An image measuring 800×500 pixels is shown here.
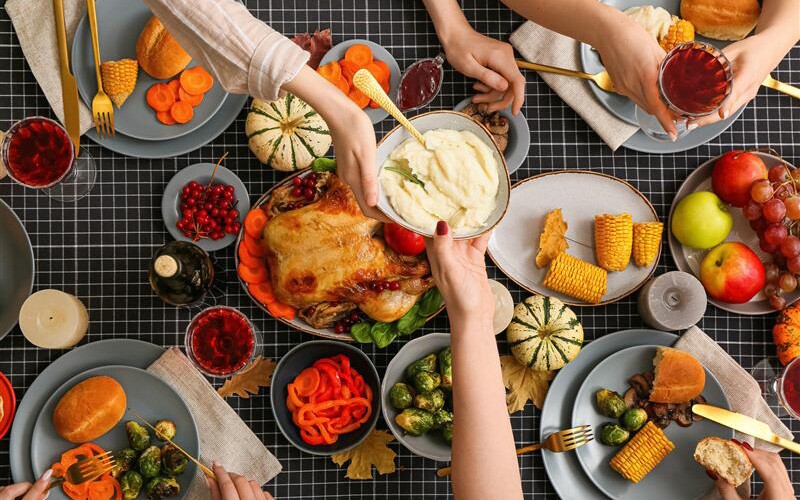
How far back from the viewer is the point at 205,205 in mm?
2484

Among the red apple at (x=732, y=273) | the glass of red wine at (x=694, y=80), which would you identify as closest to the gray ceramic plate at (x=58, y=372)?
the glass of red wine at (x=694, y=80)

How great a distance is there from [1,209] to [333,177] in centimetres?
128

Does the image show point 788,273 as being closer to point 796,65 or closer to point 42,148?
point 796,65

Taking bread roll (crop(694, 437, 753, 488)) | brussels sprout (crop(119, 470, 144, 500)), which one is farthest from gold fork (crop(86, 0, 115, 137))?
bread roll (crop(694, 437, 753, 488))

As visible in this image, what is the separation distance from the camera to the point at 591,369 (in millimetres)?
2586

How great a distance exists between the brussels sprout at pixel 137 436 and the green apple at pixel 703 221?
2167mm

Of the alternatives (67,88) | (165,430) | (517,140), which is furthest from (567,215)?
(67,88)

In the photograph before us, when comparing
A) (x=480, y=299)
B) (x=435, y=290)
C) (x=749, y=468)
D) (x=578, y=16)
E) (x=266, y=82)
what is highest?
(x=578, y=16)

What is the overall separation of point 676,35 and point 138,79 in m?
2.03

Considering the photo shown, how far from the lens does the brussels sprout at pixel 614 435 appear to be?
251cm

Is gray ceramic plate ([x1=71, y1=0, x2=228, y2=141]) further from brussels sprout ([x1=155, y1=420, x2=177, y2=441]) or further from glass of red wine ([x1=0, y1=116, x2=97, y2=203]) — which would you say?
brussels sprout ([x1=155, y1=420, x2=177, y2=441])

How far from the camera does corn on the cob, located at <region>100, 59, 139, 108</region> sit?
2.46 m

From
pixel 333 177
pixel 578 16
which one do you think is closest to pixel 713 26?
pixel 578 16

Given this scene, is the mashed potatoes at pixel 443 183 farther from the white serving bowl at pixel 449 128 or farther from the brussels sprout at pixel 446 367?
the brussels sprout at pixel 446 367
